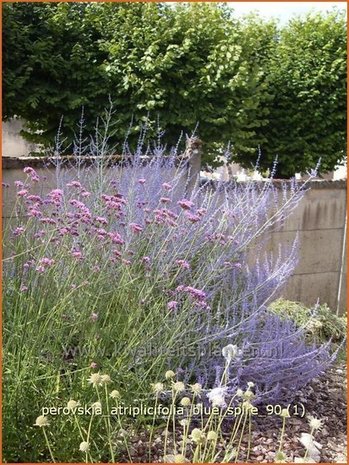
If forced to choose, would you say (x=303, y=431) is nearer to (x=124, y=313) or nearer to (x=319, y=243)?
(x=124, y=313)

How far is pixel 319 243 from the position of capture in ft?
25.5

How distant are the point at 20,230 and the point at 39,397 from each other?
79cm

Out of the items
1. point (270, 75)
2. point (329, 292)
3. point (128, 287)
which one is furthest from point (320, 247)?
point (128, 287)

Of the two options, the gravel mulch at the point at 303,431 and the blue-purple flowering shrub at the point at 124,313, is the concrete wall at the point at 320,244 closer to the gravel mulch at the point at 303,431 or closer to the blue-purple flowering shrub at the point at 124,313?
the gravel mulch at the point at 303,431

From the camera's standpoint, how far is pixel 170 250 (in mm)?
3928

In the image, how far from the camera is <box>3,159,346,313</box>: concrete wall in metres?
7.51

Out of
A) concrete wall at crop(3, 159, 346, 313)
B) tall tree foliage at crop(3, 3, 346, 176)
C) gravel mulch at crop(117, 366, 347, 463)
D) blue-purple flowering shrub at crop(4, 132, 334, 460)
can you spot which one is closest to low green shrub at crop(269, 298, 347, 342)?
gravel mulch at crop(117, 366, 347, 463)

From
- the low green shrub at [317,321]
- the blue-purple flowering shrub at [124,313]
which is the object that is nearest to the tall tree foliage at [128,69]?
the low green shrub at [317,321]

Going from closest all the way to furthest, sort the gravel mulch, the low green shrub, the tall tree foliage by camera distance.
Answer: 1. the gravel mulch
2. the low green shrub
3. the tall tree foliage

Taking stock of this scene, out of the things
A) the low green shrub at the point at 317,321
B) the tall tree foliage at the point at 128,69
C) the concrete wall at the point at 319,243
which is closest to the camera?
the low green shrub at the point at 317,321

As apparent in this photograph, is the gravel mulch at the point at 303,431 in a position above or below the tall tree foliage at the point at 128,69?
below

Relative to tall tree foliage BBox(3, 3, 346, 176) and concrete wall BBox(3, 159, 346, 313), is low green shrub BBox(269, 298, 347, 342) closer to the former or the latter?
concrete wall BBox(3, 159, 346, 313)

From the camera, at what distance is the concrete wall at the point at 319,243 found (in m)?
7.51

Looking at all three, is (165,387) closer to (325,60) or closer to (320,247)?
(320,247)
